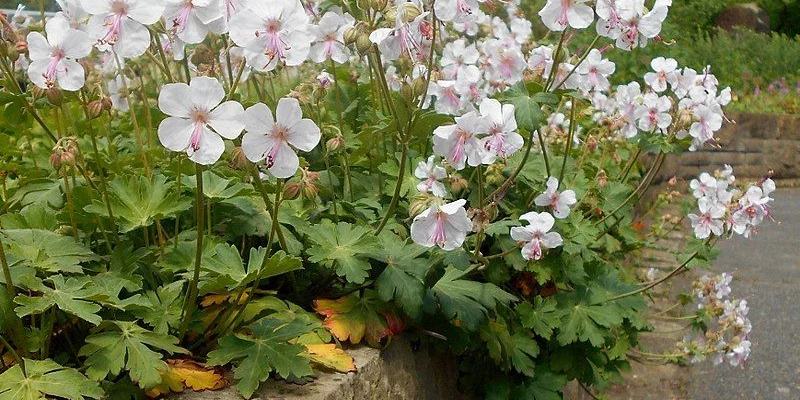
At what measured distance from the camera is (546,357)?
263 cm

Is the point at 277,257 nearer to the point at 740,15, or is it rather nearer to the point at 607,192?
the point at 607,192

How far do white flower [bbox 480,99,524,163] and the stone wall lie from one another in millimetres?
7755

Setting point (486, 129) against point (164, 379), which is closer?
point (164, 379)

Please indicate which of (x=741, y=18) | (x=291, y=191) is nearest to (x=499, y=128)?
(x=291, y=191)

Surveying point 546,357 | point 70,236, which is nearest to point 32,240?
point 70,236

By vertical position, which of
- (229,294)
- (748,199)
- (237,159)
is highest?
(237,159)

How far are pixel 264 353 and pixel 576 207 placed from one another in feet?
4.54

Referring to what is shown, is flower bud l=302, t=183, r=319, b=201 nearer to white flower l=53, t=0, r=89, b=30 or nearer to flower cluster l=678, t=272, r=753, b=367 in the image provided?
white flower l=53, t=0, r=89, b=30

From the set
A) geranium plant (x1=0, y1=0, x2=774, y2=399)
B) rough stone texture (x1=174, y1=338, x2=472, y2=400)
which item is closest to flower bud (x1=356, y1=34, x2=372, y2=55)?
geranium plant (x1=0, y1=0, x2=774, y2=399)

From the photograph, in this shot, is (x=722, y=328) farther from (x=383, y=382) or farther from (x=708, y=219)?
(x=383, y=382)

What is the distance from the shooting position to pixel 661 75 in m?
2.78

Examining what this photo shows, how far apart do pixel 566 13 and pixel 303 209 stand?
2.48 ft

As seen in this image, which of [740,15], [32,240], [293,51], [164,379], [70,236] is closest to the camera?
[293,51]

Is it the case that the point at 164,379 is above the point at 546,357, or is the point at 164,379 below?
above
